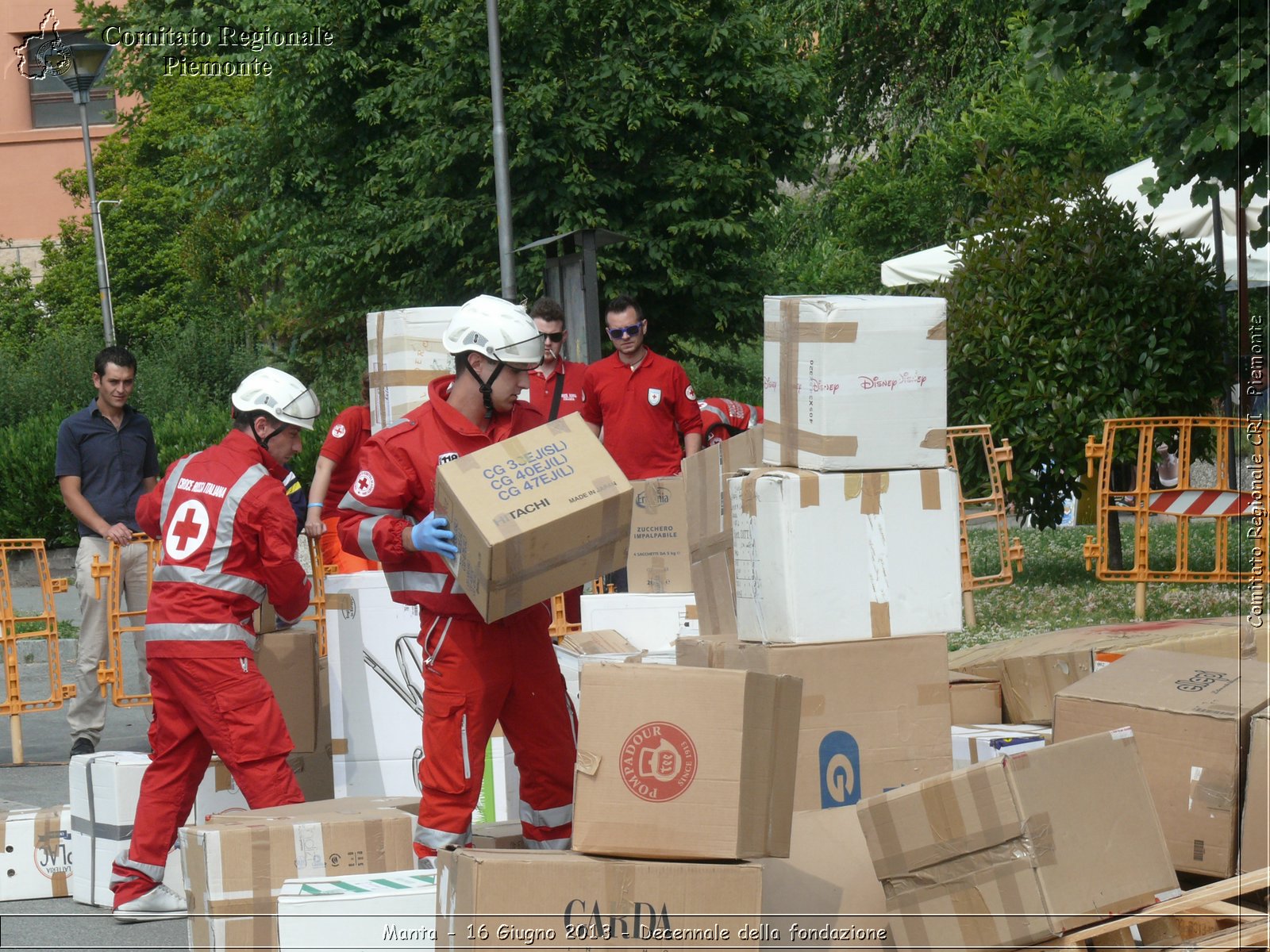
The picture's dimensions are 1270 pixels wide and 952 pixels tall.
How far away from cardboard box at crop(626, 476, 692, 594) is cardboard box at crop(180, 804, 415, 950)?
3244mm

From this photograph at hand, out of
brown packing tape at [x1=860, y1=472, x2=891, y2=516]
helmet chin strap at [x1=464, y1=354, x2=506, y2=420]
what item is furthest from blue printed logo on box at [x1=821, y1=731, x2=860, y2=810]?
helmet chin strap at [x1=464, y1=354, x2=506, y2=420]

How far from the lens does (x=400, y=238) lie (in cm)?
1630

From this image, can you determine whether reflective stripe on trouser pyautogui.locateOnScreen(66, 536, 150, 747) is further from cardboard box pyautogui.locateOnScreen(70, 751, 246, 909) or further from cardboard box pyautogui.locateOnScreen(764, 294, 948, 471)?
cardboard box pyautogui.locateOnScreen(764, 294, 948, 471)

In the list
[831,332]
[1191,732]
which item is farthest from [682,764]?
[831,332]

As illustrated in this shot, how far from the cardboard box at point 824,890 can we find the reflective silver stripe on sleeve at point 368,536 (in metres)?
1.50

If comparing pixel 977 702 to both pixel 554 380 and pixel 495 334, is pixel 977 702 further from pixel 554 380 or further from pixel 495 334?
pixel 554 380

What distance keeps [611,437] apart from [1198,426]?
4.17 meters

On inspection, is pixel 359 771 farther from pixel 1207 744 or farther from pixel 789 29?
pixel 789 29

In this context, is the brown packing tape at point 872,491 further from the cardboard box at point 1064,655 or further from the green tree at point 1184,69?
the green tree at point 1184,69

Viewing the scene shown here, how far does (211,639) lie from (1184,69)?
5.49 m

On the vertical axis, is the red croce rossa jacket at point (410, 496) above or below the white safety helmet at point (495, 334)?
below

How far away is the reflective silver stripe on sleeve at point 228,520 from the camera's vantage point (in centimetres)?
501

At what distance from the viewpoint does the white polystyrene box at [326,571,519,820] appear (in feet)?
19.1

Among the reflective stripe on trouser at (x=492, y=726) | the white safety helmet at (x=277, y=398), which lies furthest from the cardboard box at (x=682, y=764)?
the white safety helmet at (x=277, y=398)
